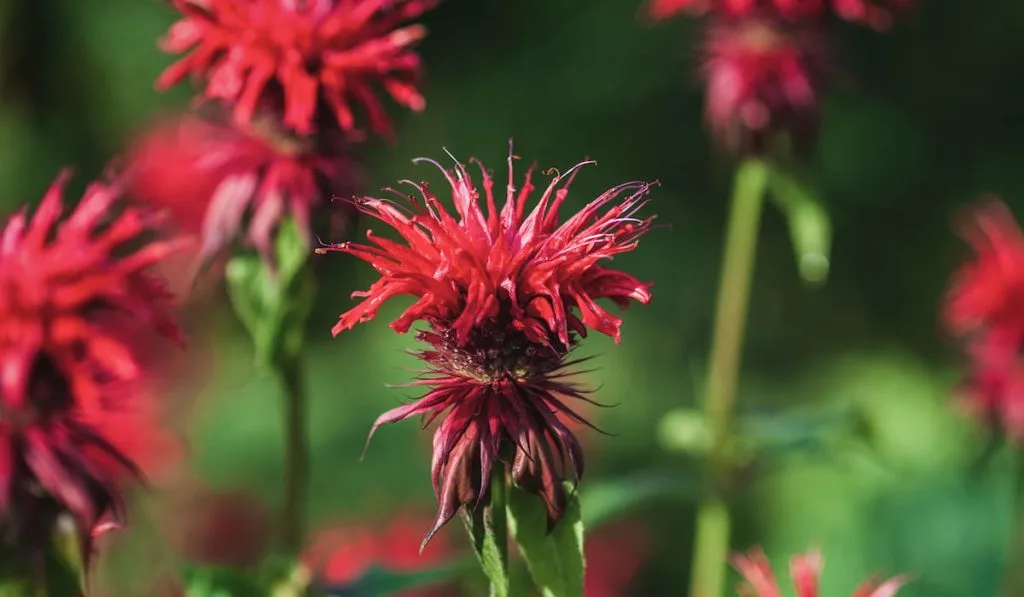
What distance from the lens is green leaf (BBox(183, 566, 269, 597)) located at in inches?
65.2

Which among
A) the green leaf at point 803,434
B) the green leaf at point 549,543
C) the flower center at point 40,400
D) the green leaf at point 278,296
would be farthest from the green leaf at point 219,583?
the green leaf at point 803,434

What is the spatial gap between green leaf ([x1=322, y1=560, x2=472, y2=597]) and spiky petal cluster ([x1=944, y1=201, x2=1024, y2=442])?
123 cm

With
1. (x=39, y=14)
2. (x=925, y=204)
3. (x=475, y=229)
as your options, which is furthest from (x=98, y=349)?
(x=925, y=204)

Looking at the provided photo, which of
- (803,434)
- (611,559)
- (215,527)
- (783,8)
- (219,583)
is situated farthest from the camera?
(611,559)

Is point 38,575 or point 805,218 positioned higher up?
point 805,218

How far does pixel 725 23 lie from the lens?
7.78 feet

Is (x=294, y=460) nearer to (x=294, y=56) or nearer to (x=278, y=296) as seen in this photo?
(x=278, y=296)

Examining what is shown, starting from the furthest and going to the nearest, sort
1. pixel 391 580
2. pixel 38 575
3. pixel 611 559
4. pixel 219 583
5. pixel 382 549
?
pixel 611 559, pixel 382 549, pixel 391 580, pixel 219 583, pixel 38 575

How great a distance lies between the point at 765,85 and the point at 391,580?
0.99 m

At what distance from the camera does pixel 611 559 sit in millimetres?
2896

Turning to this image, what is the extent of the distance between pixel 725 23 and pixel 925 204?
3.00 meters

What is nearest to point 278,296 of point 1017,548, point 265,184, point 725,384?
point 265,184

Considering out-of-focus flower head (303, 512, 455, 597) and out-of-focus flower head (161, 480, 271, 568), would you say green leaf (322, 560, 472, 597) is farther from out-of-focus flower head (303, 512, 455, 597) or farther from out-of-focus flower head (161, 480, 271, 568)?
out-of-focus flower head (161, 480, 271, 568)

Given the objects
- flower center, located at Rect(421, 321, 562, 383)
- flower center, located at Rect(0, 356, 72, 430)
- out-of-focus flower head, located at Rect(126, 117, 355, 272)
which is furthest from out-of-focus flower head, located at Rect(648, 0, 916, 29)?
flower center, located at Rect(0, 356, 72, 430)
